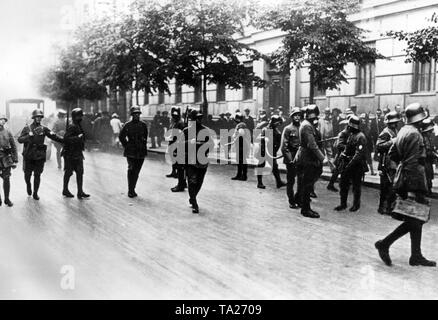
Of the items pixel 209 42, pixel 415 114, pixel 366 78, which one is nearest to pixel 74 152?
pixel 415 114

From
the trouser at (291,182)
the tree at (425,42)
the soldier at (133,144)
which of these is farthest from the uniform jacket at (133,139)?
the tree at (425,42)

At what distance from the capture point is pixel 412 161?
6.27 metres

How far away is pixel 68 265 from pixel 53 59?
3575cm

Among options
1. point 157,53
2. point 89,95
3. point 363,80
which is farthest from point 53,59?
point 363,80

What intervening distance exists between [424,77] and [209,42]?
758 cm

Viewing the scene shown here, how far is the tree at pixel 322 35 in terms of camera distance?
53.0 feet

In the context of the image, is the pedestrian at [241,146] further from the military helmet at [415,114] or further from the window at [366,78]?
the military helmet at [415,114]

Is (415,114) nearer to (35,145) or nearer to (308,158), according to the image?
(308,158)

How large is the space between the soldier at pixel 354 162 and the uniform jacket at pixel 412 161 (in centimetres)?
359

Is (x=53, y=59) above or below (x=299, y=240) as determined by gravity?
above

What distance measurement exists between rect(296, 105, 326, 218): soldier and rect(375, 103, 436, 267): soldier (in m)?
2.76

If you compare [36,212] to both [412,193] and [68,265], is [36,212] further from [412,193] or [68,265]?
[412,193]

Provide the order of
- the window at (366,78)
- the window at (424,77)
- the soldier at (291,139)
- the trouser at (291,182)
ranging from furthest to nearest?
the window at (366,78) < the window at (424,77) < the soldier at (291,139) < the trouser at (291,182)

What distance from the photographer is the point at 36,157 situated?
10.6m
